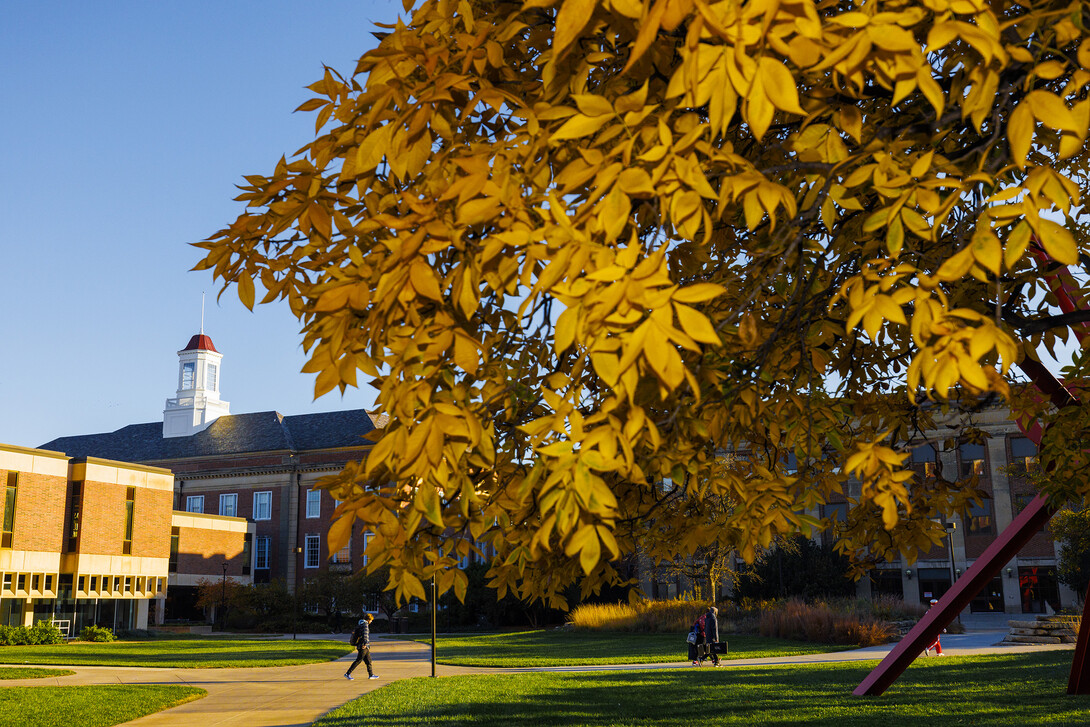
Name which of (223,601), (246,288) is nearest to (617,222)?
(246,288)

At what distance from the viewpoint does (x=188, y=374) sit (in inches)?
3268

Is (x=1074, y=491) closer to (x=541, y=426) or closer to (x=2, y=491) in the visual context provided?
(x=541, y=426)

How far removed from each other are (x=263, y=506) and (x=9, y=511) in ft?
95.4

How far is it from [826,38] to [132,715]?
15713 millimetres

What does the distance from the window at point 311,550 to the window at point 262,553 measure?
9.72ft

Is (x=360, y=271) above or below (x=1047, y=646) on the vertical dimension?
above

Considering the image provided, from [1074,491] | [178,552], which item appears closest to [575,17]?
[1074,491]

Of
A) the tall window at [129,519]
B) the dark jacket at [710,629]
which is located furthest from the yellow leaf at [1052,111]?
the tall window at [129,519]

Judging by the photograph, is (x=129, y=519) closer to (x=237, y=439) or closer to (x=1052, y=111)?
(x=237, y=439)

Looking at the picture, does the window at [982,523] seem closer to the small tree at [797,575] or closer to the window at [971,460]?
the window at [971,460]

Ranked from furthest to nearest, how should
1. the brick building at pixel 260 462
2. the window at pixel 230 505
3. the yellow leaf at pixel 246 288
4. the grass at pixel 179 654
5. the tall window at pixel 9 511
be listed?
the window at pixel 230 505 < the brick building at pixel 260 462 < the tall window at pixel 9 511 < the grass at pixel 179 654 < the yellow leaf at pixel 246 288

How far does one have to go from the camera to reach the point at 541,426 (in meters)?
2.61

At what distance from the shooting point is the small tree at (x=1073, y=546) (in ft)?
93.4

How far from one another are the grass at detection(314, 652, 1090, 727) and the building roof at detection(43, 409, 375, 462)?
166 feet
